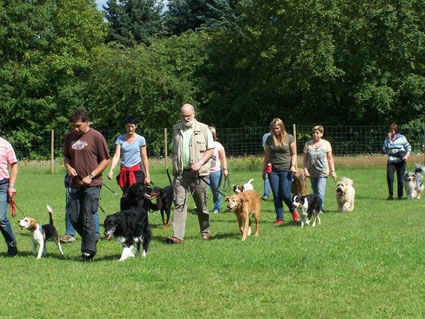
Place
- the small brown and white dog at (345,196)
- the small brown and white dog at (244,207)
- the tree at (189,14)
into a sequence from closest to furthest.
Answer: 1. the small brown and white dog at (244,207)
2. the small brown and white dog at (345,196)
3. the tree at (189,14)

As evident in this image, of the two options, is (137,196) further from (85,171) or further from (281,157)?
(281,157)

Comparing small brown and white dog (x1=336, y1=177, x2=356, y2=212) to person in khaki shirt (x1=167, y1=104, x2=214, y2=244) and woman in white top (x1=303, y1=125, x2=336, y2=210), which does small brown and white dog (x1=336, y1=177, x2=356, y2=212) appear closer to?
woman in white top (x1=303, y1=125, x2=336, y2=210)

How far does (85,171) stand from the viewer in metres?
7.69

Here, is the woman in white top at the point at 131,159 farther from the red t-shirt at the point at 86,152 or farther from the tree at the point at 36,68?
the tree at the point at 36,68

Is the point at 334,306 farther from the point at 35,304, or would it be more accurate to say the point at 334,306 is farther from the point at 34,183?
the point at 34,183

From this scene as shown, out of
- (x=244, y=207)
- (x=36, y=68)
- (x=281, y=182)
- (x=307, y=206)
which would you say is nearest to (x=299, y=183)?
(x=281, y=182)

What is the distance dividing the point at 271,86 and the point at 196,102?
454cm

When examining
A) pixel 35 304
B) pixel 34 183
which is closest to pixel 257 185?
pixel 34 183

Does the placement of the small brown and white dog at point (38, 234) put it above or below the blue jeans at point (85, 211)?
below

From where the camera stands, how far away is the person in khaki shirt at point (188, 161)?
873 cm

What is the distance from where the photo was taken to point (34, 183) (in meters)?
21.3

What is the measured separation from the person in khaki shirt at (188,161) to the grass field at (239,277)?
0.52m

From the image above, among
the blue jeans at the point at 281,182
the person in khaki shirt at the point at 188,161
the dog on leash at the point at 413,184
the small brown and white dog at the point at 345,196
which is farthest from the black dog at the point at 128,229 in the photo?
the dog on leash at the point at 413,184

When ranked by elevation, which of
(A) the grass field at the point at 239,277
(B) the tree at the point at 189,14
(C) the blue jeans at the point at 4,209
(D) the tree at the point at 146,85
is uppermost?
(B) the tree at the point at 189,14
